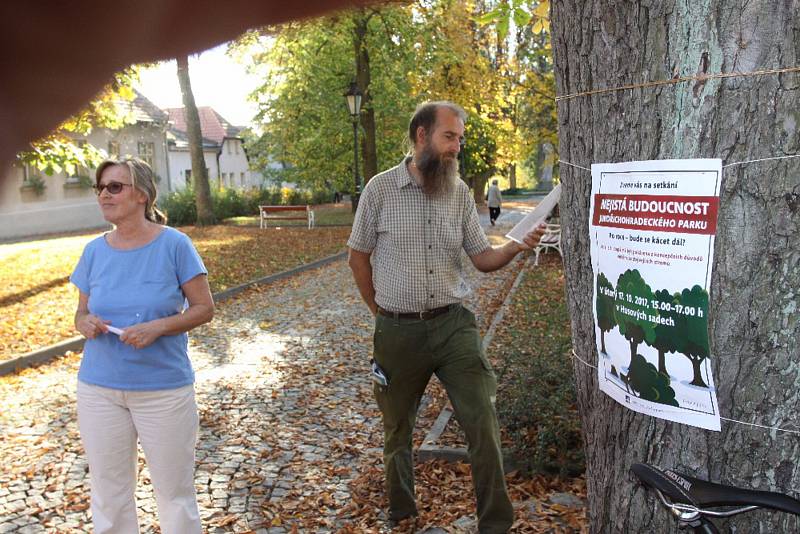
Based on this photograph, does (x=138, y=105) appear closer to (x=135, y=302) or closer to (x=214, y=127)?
(x=135, y=302)

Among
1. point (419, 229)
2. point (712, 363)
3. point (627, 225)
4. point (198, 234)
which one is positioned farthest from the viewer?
point (198, 234)

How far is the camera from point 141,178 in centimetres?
341

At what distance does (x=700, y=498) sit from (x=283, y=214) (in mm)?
26899

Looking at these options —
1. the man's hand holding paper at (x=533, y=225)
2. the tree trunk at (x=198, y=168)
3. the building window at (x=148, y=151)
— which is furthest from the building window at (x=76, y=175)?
the building window at (x=148, y=151)

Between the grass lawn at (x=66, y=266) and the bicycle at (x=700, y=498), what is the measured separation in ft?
24.8

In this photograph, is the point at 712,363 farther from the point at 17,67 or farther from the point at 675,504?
the point at 17,67

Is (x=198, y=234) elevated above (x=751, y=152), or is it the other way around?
(x=751, y=152)

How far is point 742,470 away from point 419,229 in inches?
90.1

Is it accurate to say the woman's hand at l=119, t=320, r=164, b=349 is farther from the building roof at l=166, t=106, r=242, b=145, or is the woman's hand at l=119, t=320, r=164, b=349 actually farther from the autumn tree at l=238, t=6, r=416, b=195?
the building roof at l=166, t=106, r=242, b=145

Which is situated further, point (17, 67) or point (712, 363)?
point (712, 363)

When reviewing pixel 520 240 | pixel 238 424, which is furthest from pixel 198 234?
pixel 520 240

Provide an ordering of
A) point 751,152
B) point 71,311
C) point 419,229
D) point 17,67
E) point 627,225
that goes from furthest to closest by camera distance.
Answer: point 71,311 < point 419,229 < point 627,225 < point 751,152 < point 17,67

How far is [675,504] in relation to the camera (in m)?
1.53

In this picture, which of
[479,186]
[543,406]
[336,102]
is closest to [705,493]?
[543,406]
